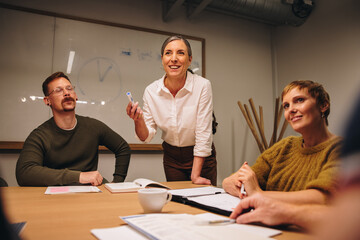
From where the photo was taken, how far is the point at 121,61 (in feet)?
9.34

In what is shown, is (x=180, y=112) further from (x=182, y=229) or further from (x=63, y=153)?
(x=182, y=229)

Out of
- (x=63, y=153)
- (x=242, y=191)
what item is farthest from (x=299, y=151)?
(x=63, y=153)

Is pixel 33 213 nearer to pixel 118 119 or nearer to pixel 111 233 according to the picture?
pixel 111 233

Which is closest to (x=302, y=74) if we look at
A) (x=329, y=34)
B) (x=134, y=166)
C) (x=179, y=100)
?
(x=329, y=34)

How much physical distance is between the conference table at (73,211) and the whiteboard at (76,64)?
5.13 ft

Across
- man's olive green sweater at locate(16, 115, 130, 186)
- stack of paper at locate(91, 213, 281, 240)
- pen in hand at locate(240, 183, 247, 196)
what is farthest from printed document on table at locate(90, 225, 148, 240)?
man's olive green sweater at locate(16, 115, 130, 186)

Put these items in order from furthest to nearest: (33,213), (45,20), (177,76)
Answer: (45,20), (177,76), (33,213)

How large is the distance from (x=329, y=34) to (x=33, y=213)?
3392mm

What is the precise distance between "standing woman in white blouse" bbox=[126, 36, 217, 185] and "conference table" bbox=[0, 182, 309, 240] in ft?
2.53

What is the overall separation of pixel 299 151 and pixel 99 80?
223 centimetres

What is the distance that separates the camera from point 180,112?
1.84 metres

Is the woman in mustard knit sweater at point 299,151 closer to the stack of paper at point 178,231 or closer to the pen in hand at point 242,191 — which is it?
the pen in hand at point 242,191

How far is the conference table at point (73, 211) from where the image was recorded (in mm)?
596

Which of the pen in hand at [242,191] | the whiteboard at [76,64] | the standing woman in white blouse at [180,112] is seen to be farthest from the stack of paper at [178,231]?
the whiteboard at [76,64]
